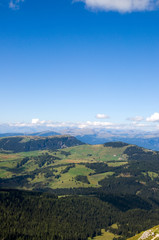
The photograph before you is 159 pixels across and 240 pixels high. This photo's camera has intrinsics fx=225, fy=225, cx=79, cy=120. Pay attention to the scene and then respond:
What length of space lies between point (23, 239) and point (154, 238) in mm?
110107

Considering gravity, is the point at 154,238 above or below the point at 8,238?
above

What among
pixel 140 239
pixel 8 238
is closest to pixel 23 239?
pixel 8 238

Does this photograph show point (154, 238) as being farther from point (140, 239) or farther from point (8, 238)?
point (8, 238)

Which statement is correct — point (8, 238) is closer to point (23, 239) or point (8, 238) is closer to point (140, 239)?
point (23, 239)

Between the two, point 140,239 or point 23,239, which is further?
point 23,239

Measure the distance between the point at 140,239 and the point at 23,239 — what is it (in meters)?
99.8

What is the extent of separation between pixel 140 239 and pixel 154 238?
1907cm

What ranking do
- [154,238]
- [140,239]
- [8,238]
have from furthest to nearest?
[8,238]
[140,239]
[154,238]

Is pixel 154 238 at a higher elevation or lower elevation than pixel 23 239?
higher

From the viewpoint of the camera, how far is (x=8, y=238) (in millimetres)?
195375

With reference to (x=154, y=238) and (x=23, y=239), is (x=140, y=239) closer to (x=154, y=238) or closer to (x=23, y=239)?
(x=154, y=238)

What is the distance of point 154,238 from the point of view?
166500 millimetres

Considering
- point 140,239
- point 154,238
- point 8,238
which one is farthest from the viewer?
point 8,238

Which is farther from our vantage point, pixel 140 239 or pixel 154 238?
pixel 140 239
